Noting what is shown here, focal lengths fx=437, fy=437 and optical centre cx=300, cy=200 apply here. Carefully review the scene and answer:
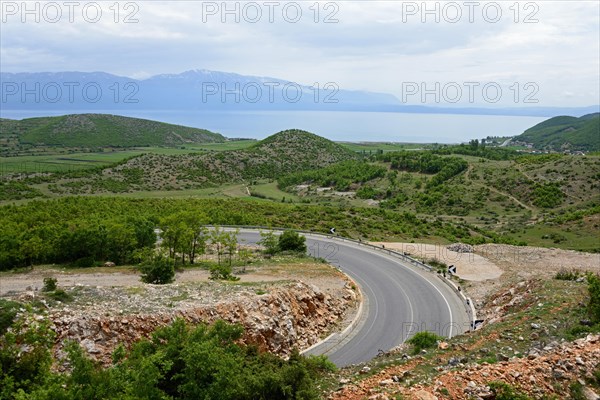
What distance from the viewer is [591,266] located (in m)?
30.0

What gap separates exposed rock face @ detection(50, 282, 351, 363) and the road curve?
47.7 inches

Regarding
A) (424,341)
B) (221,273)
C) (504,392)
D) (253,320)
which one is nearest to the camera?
(504,392)

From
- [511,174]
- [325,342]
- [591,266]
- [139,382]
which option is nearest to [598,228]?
[591,266]

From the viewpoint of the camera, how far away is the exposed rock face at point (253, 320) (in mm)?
15203

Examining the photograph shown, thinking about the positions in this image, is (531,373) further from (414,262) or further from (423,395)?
(414,262)

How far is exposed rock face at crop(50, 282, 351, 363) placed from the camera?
49.9ft

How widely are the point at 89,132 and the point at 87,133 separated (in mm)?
1361

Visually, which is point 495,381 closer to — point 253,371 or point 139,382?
point 253,371

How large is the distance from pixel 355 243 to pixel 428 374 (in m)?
24.4

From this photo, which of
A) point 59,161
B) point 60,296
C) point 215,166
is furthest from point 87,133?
point 60,296

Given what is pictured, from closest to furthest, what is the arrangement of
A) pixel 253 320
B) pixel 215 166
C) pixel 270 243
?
1. pixel 253 320
2. pixel 270 243
3. pixel 215 166

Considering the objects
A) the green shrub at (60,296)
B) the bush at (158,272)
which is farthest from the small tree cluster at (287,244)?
the green shrub at (60,296)

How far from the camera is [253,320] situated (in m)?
18.5

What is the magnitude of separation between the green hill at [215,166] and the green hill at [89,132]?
55202mm
